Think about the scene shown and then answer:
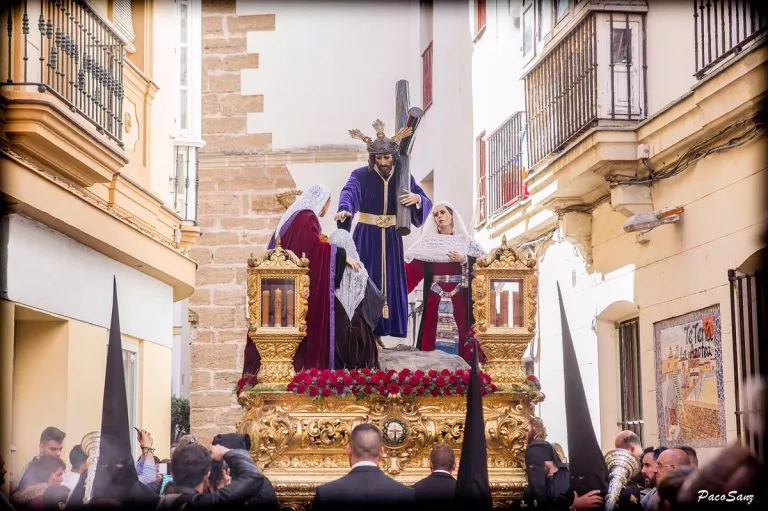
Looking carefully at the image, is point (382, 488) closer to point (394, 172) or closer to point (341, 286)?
point (341, 286)

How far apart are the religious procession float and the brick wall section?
495 cm

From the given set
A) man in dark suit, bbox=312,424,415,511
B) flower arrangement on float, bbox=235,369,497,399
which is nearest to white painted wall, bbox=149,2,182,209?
flower arrangement on float, bbox=235,369,497,399

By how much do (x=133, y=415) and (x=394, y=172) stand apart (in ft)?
14.2

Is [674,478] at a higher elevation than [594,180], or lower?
lower

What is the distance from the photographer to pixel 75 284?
11.2 meters

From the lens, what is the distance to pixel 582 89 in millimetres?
11445

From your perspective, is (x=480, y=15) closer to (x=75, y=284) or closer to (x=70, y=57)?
(x=70, y=57)

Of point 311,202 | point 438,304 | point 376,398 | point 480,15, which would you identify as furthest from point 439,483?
point 480,15

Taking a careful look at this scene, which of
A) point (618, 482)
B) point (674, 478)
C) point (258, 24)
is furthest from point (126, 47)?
point (674, 478)

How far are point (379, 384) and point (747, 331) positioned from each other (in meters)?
2.39

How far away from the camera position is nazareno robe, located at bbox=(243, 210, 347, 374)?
30.5ft

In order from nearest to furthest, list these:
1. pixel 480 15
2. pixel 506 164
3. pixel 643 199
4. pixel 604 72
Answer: pixel 643 199 → pixel 604 72 → pixel 506 164 → pixel 480 15

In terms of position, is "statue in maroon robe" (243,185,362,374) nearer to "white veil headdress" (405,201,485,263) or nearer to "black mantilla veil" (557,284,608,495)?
"white veil headdress" (405,201,485,263)

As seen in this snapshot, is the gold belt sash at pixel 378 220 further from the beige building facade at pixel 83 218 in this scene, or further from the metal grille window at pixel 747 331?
the metal grille window at pixel 747 331
